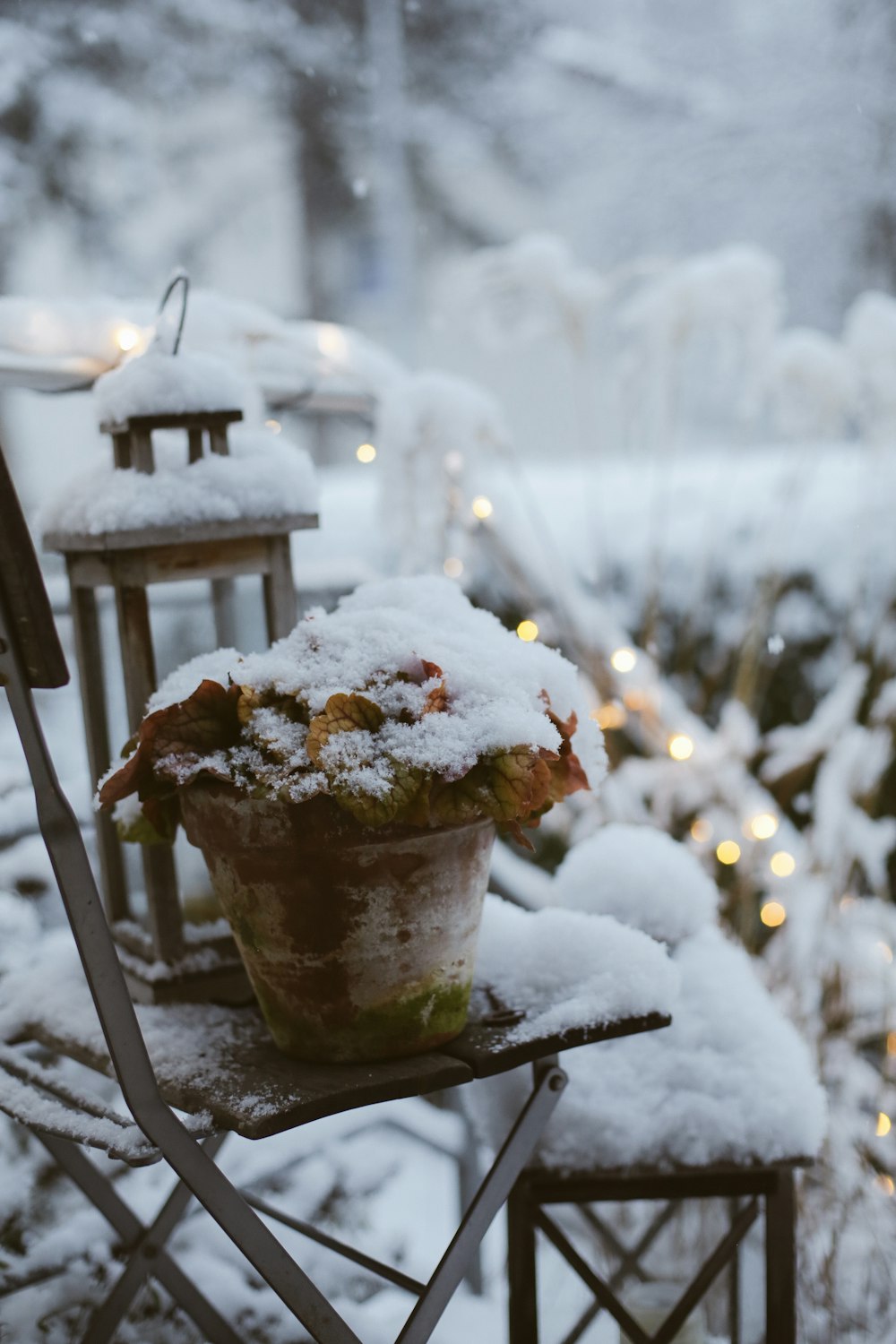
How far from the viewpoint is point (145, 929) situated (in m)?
1.08

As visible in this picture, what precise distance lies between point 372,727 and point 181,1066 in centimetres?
30

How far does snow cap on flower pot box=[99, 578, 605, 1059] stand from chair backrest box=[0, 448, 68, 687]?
145 millimetres

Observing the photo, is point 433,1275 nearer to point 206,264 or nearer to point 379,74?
point 206,264

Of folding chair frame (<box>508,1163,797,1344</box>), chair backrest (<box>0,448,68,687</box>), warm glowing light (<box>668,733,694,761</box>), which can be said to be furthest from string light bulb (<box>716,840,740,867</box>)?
chair backrest (<box>0,448,68,687</box>)

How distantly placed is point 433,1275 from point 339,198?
3929mm

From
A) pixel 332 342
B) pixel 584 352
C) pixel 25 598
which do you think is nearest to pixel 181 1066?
pixel 25 598

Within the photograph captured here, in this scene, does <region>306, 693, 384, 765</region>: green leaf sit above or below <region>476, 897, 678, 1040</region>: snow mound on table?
above

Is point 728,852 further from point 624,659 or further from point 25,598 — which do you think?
point 25,598

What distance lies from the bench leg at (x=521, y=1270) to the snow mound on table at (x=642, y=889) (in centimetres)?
27

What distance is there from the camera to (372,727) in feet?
2.56

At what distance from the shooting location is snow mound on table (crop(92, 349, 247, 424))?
0.99 m

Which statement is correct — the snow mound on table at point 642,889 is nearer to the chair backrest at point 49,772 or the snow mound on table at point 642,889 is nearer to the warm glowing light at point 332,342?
the chair backrest at point 49,772

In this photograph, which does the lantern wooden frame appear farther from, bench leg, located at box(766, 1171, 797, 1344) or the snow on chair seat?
bench leg, located at box(766, 1171, 797, 1344)

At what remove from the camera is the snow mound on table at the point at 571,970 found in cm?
91
